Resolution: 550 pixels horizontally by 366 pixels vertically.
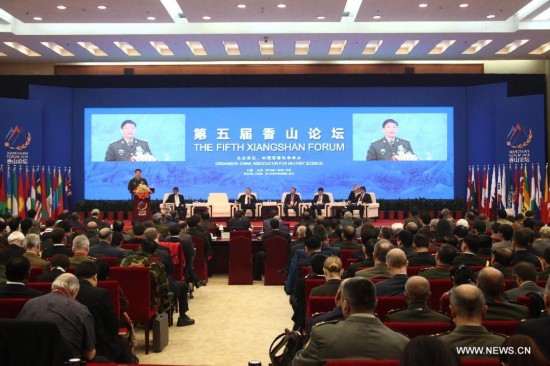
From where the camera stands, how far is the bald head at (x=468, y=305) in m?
3.17

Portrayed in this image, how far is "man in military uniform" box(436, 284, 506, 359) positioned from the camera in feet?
10.1

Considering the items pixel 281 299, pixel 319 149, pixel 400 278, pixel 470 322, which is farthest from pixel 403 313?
pixel 319 149

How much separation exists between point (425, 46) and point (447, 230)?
31.8ft

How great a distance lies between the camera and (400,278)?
478 centimetres

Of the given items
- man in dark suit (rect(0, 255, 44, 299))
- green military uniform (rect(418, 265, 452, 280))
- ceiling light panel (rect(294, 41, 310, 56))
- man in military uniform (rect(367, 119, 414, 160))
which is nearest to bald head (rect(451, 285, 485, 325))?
green military uniform (rect(418, 265, 452, 280))

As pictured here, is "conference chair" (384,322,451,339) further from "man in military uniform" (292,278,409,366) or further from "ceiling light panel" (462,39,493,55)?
"ceiling light panel" (462,39,493,55)

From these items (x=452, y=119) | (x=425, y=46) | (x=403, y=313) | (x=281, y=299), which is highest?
(x=425, y=46)

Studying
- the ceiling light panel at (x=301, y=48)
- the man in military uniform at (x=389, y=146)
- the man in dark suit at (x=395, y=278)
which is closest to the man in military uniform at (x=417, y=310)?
the man in dark suit at (x=395, y=278)

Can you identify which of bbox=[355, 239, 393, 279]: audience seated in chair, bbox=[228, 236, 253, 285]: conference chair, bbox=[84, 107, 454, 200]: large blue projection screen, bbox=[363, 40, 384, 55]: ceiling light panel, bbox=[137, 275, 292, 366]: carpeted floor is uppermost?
bbox=[363, 40, 384, 55]: ceiling light panel

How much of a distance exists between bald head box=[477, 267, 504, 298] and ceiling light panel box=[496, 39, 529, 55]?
1525 cm


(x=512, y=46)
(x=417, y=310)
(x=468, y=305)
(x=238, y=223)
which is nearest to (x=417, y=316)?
(x=417, y=310)

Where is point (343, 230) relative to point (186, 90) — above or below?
→ below

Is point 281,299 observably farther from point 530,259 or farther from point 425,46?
point 425,46

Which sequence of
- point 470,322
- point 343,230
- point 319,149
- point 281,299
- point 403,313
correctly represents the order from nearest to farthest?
1. point 470,322
2. point 403,313
3. point 343,230
4. point 281,299
5. point 319,149
